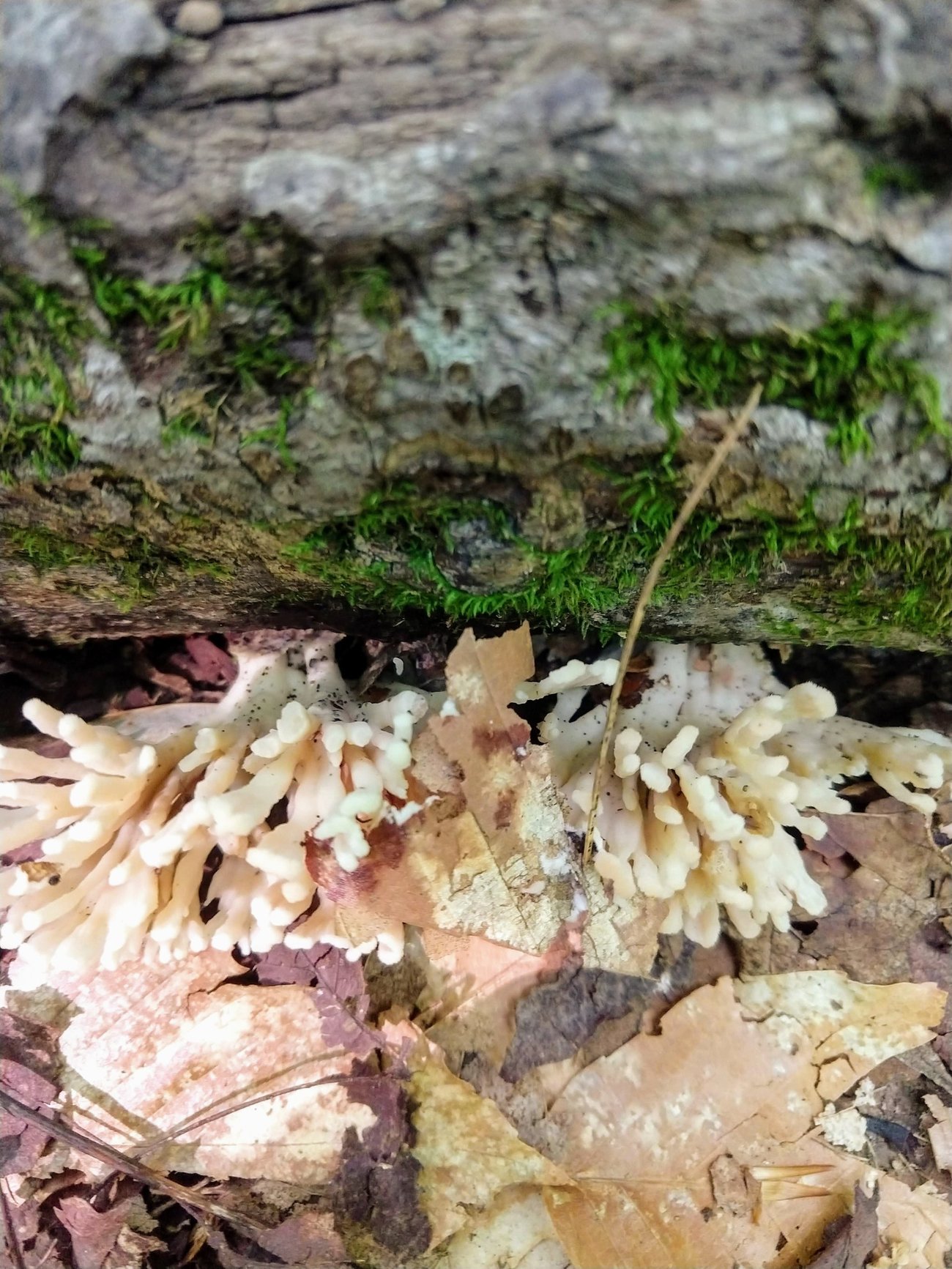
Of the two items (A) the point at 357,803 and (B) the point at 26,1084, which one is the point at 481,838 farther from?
Result: (B) the point at 26,1084

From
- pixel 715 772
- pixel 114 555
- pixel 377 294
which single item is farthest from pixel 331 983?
pixel 377 294

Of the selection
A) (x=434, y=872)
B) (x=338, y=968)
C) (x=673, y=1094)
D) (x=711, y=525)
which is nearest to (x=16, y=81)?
(x=711, y=525)

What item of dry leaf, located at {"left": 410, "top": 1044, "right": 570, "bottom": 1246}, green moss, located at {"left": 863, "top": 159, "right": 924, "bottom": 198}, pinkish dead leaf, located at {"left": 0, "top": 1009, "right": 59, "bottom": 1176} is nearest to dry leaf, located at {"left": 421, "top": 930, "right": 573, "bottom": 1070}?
dry leaf, located at {"left": 410, "top": 1044, "right": 570, "bottom": 1246}

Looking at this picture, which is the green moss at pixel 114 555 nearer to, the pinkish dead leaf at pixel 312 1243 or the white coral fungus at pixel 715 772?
the white coral fungus at pixel 715 772

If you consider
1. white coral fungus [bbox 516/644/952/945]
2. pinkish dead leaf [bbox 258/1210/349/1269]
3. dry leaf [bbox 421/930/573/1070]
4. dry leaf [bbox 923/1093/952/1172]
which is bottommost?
dry leaf [bbox 923/1093/952/1172]

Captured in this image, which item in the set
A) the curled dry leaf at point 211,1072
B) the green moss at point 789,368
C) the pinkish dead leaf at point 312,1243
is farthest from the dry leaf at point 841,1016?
the green moss at point 789,368

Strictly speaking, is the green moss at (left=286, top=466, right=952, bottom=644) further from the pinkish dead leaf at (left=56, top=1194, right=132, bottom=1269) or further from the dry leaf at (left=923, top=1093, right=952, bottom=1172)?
the pinkish dead leaf at (left=56, top=1194, right=132, bottom=1269)
